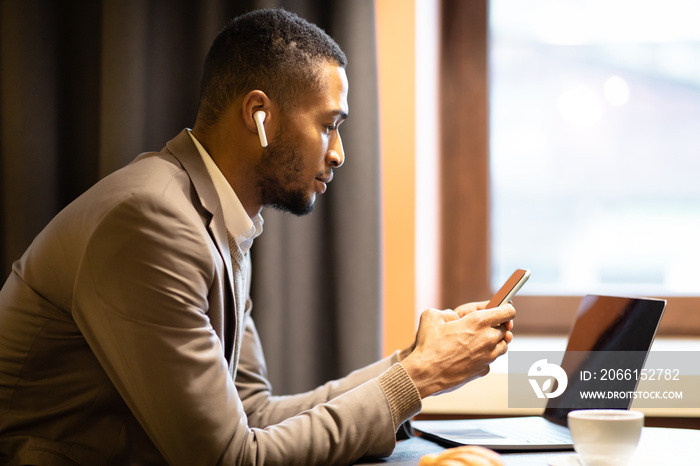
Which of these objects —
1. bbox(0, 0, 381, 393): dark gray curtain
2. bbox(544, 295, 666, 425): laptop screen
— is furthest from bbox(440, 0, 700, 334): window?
bbox(544, 295, 666, 425): laptop screen

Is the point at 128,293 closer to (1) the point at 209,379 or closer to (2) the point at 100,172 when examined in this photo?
(1) the point at 209,379

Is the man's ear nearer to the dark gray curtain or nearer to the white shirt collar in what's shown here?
the white shirt collar

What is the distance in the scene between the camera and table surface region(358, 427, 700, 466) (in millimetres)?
832

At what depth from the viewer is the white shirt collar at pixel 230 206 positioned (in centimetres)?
114

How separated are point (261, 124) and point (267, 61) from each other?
0.37 ft

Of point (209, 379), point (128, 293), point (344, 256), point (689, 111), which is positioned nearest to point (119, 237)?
point (128, 293)

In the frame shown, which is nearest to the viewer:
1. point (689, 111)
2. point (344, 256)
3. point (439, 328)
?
point (439, 328)

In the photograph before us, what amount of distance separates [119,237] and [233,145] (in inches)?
13.3

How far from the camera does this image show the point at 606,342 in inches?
43.4

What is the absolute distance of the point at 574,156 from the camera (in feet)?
6.26

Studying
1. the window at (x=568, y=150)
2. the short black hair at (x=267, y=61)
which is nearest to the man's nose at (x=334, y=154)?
the short black hair at (x=267, y=61)

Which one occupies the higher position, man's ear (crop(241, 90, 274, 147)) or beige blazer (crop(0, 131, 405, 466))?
man's ear (crop(241, 90, 274, 147))

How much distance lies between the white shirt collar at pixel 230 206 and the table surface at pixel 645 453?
1.44 feet

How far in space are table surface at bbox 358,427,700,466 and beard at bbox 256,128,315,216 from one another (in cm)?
46
